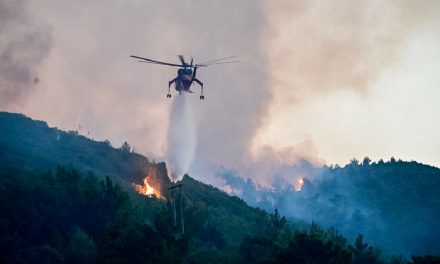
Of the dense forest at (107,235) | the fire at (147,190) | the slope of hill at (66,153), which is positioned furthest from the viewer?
the slope of hill at (66,153)

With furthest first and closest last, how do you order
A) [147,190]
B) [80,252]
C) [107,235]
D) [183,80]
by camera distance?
[147,190], [183,80], [80,252], [107,235]

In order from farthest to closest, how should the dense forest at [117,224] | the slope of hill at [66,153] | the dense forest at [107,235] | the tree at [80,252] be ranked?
the slope of hill at [66,153]
the tree at [80,252]
the dense forest at [117,224]
the dense forest at [107,235]

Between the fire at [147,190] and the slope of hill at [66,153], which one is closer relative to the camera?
the fire at [147,190]

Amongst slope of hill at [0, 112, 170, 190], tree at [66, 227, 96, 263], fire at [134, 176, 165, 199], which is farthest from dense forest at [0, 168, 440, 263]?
slope of hill at [0, 112, 170, 190]

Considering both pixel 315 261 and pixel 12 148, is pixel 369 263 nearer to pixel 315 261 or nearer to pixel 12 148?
pixel 315 261

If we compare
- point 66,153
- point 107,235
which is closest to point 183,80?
point 107,235

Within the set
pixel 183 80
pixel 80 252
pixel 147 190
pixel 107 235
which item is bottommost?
pixel 80 252

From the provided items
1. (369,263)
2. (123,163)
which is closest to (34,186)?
(369,263)

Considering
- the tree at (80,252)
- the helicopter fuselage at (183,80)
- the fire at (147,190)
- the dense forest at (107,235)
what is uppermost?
the helicopter fuselage at (183,80)

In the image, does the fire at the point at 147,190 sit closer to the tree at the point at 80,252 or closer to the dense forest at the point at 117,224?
the dense forest at the point at 117,224

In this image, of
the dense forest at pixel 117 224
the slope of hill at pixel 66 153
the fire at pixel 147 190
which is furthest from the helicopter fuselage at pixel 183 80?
the slope of hill at pixel 66 153

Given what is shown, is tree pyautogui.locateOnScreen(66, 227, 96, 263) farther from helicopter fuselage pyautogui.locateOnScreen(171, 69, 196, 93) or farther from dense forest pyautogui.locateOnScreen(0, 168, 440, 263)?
helicopter fuselage pyautogui.locateOnScreen(171, 69, 196, 93)

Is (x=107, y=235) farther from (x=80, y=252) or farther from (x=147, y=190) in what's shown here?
(x=147, y=190)

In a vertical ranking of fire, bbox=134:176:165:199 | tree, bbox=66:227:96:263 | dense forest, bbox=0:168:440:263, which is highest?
fire, bbox=134:176:165:199
